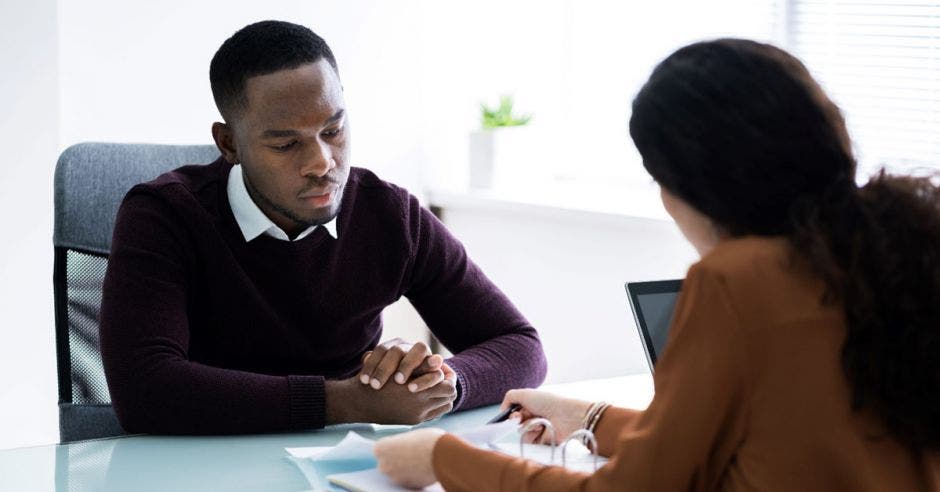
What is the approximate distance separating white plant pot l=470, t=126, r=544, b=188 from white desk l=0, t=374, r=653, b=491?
1898 millimetres

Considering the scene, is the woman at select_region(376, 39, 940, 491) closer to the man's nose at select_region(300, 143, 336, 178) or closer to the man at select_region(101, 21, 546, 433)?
the man at select_region(101, 21, 546, 433)

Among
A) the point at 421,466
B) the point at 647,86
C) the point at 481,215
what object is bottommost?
the point at 481,215

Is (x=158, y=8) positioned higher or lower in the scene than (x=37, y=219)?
higher

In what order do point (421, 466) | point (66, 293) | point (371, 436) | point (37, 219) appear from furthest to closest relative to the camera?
point (37, 219) < point (66, 293) < point (371, 436) < point (421, 466)

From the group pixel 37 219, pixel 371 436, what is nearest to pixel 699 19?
pixel 37 219

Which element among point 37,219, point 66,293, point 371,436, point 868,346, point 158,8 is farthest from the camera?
point 158,8

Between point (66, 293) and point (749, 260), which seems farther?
point (66, 293)

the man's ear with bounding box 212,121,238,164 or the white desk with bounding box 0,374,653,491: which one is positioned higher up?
the man's ear with bounding box 212,121,238,164

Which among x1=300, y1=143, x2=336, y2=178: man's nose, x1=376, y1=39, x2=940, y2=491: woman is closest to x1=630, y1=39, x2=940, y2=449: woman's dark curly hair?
x1=376, y1=39, x2=940, y2=491: woman

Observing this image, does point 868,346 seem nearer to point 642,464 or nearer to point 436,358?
point 642,464

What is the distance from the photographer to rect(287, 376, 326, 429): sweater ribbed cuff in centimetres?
159

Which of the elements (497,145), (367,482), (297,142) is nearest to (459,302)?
(297,142)

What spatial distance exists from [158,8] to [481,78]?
1.03m

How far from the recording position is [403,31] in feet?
11.9
